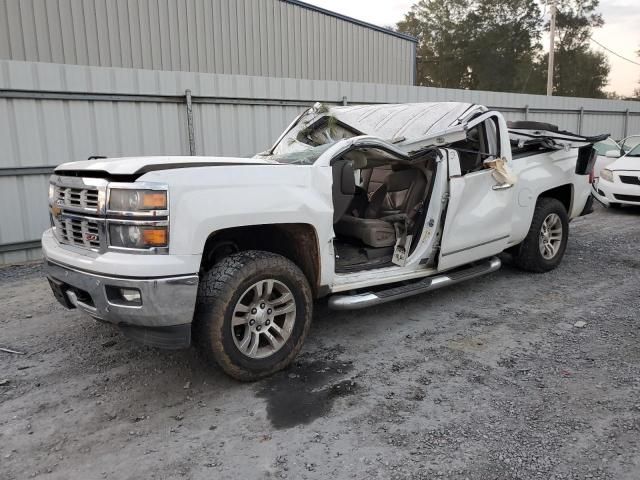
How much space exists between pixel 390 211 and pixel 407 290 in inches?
39.6

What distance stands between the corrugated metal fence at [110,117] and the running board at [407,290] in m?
4.89

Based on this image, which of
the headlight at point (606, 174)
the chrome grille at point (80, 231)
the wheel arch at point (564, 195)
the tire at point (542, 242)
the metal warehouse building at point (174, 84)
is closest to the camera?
the chrome grille at point (80, 231)

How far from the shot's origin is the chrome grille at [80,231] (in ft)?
10.8

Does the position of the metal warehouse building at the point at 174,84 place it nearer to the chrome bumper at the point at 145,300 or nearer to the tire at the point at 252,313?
the chrome bumper at the point at 145,300

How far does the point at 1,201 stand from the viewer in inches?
271

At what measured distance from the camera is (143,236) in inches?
121

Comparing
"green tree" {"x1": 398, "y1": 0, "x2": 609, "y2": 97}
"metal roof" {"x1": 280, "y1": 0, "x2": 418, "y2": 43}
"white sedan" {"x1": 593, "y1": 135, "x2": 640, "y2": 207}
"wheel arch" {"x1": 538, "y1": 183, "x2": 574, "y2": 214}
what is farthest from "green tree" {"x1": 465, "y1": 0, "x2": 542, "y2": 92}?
"wheel arch" {"x1": 538, "y1": 183, "x2": 574, "y2": 214}

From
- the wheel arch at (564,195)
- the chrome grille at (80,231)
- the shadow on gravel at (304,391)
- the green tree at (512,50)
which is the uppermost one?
the green tree at (512,50)

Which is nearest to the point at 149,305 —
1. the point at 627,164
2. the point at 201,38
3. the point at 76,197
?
the point at 76,197

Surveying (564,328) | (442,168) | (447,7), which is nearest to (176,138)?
(442,168)

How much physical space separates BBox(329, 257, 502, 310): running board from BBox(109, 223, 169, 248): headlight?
1480 millimetres

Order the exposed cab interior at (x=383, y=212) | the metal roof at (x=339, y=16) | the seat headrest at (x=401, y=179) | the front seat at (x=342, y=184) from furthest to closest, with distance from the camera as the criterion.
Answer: the metal roof at (x=339, y=16), the seat headrest at (x=401, y=179), the exposed cab interior at (x=383, y=212), the front seat at (x=342, y=184)

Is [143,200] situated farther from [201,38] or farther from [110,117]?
[201,38]

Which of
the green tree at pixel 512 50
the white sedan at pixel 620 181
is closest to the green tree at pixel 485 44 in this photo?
the green tree at pixel 512 50
